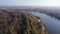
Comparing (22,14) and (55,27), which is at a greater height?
(22,14)

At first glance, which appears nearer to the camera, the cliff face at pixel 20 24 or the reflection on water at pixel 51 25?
the cliff face at pixel 20 24

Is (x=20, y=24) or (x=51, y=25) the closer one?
(x=20, y=24)

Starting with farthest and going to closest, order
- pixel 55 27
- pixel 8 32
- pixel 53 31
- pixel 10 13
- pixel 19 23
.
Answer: pixel 55 27 → pixel 53 31 → pixel 10 13 → pixel 19 23 → pixel 8 32

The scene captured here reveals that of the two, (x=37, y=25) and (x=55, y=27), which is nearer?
(x=37, y=25)

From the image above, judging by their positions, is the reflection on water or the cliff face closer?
the cliff face

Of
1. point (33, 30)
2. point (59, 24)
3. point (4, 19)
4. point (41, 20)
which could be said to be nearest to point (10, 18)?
point (4, 19)

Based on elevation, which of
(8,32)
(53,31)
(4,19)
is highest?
(4,19)

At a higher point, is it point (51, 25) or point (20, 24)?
point (20, 24)

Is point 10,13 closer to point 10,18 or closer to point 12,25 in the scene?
point 10,18
